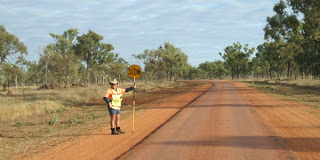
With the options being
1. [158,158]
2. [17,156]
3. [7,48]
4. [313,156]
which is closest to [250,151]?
[313,156]

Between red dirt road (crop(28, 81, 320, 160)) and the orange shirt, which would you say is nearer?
red dirt road (crop(28, 81, 320, 160))

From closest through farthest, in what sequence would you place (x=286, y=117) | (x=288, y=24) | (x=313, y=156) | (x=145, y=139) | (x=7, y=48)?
1. (x=313, y=156)
2. (x=145, y=139)
3. (x=286, y=117)
4. (x=288, y=24)
5. (x=7, y=48)

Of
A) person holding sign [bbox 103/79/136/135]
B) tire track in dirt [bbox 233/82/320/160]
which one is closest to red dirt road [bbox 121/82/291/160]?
tire track in dirt [bbox 233/82/320/160]

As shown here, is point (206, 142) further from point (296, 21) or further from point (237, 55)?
point (237, 55)

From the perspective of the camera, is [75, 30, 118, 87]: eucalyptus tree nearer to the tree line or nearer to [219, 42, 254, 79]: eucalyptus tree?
the tree line

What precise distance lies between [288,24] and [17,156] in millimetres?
30746

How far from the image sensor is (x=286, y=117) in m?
12.8

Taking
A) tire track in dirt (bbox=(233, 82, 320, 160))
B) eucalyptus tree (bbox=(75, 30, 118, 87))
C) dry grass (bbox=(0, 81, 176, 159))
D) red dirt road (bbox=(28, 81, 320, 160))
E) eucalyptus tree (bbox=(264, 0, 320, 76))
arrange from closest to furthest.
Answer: red dirt road (bbox=(28, 81, 320, 160)), tire track in dirt (bbox=(233, 82, 320, 160)), dry grass (bbox=(0, 81, 176, 159)), eucalyptus tree (bbox=(264, 0, 320, 76)), eucalyptus tree (bbox=(75, 30, 118, 87))

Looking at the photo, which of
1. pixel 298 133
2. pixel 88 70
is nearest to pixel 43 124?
pixel 298 133

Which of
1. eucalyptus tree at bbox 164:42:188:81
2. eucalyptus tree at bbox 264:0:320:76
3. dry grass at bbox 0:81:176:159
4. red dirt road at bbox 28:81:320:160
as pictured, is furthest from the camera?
eucalyptus tree at bbox 164:42:188:81

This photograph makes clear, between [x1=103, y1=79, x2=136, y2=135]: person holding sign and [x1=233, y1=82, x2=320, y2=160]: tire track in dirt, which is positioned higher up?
[x1=103, y1=79, x2=136, y2=135]: person holding sign

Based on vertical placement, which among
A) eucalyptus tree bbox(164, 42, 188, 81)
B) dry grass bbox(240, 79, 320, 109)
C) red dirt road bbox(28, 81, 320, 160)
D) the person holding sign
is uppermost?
eucalyptus tree bbox(164, 42, 188, 81)

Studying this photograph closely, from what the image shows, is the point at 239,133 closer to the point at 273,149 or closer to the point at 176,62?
the point at 273,149

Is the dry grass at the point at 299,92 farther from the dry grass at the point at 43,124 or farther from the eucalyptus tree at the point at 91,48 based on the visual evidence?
the eucalyptus tree at the point at 91,48
